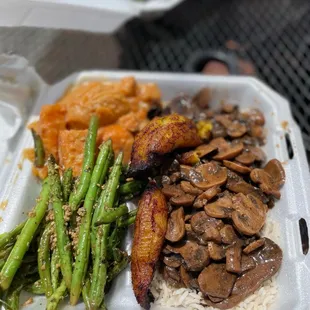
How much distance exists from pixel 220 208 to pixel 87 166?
95cm

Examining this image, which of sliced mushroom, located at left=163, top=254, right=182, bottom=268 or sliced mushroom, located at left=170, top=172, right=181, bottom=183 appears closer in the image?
sliced mushroom, located at left=163, top=254, right=182, bottom=268

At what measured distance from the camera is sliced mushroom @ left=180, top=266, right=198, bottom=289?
2531 mm

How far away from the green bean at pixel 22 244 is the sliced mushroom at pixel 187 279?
98 centimetres

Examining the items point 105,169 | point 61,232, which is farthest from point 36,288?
point 105,169

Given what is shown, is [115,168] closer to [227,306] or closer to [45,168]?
[45,168]

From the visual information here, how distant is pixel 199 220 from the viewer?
2.55 m

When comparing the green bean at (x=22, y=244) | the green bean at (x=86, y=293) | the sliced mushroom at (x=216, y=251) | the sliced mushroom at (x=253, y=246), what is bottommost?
the green bean at (x=86, y=293)

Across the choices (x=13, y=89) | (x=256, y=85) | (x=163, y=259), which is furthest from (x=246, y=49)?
(x=163, y=259)

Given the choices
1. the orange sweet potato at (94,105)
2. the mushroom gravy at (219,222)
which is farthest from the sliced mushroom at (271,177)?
the orange sweet potato at (94,105)

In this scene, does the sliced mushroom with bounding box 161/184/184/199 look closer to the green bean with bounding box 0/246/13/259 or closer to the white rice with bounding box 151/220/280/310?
the white rice with bounding box 151/220/280/310

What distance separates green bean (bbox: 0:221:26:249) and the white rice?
95 cm

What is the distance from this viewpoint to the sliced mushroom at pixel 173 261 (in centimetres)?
254

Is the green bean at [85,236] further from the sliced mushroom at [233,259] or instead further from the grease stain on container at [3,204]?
the sliced mushroom at [233,259]

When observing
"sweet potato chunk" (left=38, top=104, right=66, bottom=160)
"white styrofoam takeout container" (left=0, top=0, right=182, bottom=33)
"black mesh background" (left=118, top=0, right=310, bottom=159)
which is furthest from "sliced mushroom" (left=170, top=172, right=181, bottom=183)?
"black mesh background" (left=118, top=0, right=310, bottom=159)
